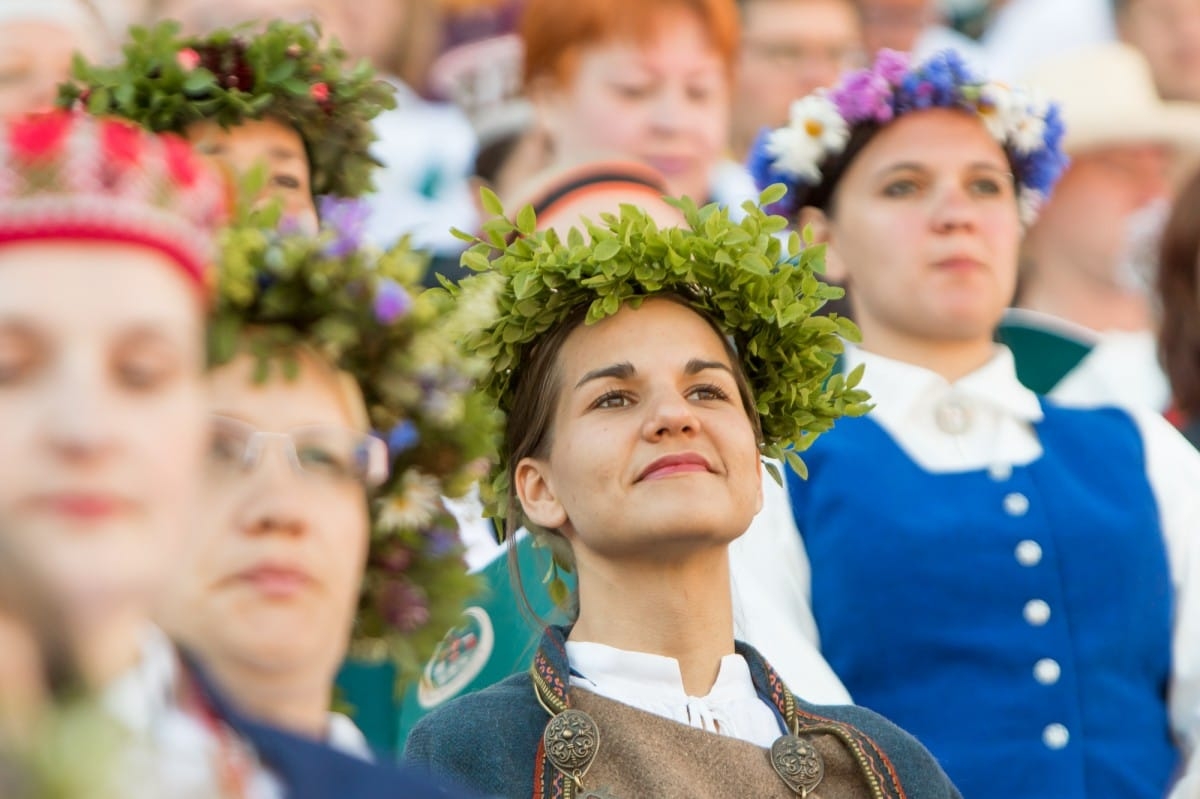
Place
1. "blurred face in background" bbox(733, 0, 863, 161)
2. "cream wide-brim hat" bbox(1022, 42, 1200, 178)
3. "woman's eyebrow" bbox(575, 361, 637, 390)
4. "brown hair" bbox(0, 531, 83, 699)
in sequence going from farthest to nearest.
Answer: "blurred face in background" bbox(733, 0, 863, 161) < "cream wide-brim hat" bbox(1022, 42, 1200, 178) < "woman's eyebrow" bbox(575, 361, 637, 390) < "brown hair" bbox(0, 531, 83, 699)

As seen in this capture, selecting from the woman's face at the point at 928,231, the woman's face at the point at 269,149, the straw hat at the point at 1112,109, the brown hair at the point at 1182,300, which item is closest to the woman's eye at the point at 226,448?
the woman's face at the point at 269,149

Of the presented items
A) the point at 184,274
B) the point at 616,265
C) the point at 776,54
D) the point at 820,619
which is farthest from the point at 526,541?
the point at 776,54

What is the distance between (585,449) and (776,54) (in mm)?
3602

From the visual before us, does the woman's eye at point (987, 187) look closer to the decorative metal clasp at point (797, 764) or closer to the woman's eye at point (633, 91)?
the woman's eye at point (633, 91)

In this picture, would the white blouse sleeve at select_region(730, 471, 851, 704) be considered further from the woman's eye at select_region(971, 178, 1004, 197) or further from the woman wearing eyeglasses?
the woman wearing eyeglasses

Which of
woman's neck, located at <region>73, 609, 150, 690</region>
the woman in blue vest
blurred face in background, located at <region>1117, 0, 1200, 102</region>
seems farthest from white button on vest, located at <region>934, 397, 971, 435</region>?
blurred face in background, located at <region>1117, 0, 1200, 102</region>

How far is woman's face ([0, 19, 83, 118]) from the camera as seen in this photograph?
4.88m

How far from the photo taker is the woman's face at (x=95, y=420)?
1.93 meters

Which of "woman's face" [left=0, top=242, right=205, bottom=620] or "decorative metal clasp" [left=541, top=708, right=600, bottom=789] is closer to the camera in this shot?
"woman's face" [left=0, top=242, right=205, bottom=620]

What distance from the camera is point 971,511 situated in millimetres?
4469

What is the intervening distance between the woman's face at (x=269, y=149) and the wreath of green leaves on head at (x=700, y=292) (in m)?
0.40

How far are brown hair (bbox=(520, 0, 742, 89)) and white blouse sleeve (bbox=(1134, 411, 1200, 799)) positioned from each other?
1.89 m

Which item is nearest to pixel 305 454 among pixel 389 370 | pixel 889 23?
pixel 389 370

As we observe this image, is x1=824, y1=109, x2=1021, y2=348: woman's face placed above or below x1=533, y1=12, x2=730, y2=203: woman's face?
above
